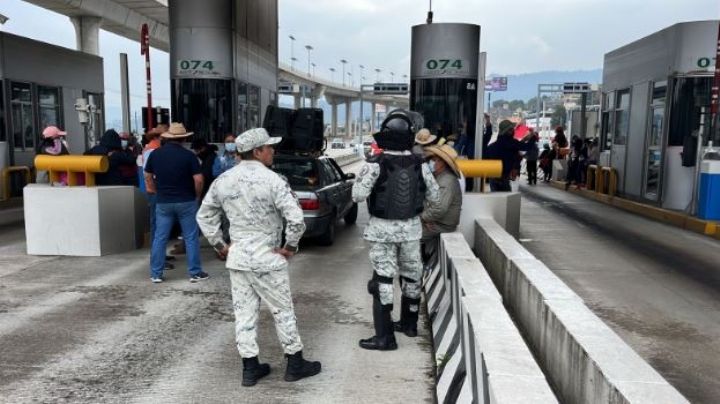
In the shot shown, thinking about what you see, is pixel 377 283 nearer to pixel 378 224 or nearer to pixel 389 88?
pixel 378 224

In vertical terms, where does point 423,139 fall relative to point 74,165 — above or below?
above

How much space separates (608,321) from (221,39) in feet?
30.0

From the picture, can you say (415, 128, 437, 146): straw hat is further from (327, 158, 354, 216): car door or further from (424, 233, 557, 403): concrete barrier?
(327, 158, 354, 216): car door

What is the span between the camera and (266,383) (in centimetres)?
421

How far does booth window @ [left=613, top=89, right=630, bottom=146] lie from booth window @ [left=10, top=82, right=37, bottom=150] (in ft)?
48.8

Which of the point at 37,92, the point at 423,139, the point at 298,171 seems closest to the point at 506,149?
the point at 298,171

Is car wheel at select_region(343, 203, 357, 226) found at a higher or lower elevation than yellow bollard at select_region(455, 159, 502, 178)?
lower

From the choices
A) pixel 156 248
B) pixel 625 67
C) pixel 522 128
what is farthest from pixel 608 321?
pixel 625 67

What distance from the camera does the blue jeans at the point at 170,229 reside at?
683 centimetres

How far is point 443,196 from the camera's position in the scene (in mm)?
5820

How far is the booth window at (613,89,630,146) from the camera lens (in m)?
14.5

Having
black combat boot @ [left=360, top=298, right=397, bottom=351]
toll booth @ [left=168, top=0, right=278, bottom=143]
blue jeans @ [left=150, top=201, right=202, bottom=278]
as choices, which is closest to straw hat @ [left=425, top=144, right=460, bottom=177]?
black combat boot @ [left=360, top=298, right=397, bottom=351]

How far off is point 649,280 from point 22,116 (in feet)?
46.6

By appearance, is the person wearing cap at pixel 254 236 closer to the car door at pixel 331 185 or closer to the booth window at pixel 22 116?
the car door at pixel 331 185
